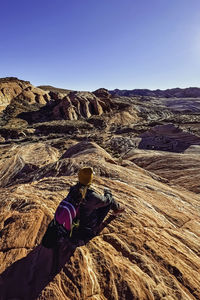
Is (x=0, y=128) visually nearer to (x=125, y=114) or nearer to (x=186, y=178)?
(x=125, y=114)

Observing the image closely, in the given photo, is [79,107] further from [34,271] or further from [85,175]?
[34,271]

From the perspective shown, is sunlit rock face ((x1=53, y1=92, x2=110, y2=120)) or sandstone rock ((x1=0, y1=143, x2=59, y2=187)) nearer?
sandstone rock ((x1=0, y1=143, x2=59, y2=187))

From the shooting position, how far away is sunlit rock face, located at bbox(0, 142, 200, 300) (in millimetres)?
3162

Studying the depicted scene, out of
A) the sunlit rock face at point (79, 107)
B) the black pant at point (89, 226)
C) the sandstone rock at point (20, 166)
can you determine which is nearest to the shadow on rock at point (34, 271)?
the black pant at point (89, 226)

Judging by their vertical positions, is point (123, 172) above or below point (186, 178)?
above

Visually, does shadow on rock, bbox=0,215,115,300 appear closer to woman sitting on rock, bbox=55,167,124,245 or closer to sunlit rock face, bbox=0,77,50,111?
woman sitting on rock, bbox=55,167,124,245

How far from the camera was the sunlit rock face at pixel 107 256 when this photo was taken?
124 inches

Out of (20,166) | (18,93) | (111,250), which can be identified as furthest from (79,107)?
(111,250)

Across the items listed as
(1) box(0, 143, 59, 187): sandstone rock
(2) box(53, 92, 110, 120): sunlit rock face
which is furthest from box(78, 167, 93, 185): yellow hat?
(2) box(53, 92, 110, 120): sunlit rock face

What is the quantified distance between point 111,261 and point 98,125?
130 feet

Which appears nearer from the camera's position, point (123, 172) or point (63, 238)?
point (63, 238)

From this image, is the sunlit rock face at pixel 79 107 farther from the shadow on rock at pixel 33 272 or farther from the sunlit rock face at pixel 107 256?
the shadow on rock at pixel 33 272

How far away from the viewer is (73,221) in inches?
140

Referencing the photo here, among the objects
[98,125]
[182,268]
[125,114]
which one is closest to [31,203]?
[182,268]
